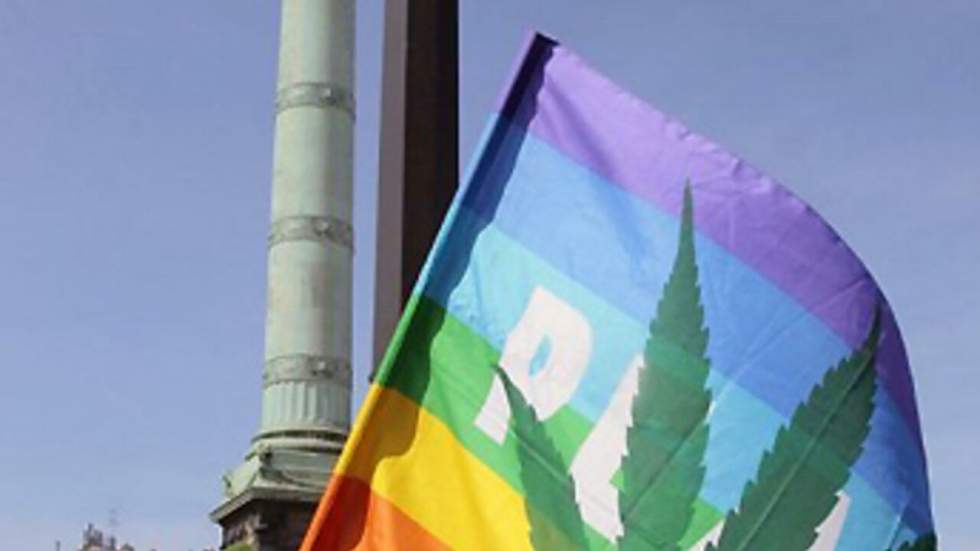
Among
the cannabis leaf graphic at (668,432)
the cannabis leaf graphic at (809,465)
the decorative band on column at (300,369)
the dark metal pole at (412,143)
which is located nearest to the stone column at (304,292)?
the decorative band on column at (300,369)

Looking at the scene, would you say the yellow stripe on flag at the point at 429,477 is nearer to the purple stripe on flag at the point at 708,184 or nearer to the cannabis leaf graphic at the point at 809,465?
the cannabis leaf graphic at the point at 809,465

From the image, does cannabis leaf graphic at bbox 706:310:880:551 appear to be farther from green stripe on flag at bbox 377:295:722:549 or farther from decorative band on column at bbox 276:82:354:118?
decorative band on column at bbox 276:82:354:118

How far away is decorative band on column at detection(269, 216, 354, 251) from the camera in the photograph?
25.8 m

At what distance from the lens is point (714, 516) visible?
12.2ft

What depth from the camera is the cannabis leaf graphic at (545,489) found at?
12.8 ft

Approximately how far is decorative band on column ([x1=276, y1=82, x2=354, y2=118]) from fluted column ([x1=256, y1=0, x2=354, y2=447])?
2cm

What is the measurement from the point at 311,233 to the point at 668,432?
875 inches

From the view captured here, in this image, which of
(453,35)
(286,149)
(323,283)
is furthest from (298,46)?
(453,35)

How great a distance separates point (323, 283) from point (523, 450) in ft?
72.0

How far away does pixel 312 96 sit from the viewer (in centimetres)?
2630

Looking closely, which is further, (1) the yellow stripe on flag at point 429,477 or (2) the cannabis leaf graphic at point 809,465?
(1) the yellow stripe on flag at point 429,477

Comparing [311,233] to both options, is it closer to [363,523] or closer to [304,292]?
[304,292]

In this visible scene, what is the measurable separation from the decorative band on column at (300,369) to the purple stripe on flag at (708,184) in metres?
21.3

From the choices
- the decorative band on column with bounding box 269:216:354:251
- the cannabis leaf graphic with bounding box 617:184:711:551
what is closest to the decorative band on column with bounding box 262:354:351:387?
the decorative band on column with bounding box 269:216:354:251
